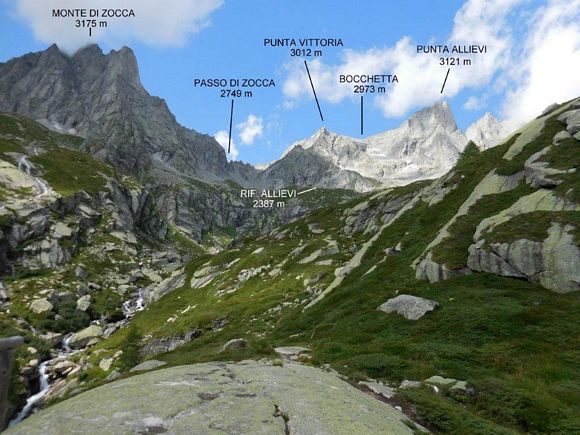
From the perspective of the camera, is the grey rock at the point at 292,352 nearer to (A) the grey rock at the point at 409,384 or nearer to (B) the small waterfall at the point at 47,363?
(A) the grey rock at the point at 409,384

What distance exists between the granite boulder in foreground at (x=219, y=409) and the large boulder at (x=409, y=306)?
57.6 ft

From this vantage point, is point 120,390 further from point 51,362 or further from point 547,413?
point 51,362

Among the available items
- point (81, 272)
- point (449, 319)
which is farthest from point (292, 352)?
point (81, 272)

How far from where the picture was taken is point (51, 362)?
81.1 m

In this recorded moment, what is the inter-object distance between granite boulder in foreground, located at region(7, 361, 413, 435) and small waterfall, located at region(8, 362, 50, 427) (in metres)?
50.1

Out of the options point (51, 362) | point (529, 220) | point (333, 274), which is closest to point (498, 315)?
point (529, 220)

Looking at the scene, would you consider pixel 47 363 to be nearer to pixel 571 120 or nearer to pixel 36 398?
pixel 36 398

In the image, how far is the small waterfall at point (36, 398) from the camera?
57.3 m

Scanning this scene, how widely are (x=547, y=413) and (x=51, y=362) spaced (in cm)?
9001

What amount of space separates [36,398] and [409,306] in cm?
6295

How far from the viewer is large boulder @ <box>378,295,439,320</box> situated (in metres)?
32.5

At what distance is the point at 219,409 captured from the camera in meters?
12.8

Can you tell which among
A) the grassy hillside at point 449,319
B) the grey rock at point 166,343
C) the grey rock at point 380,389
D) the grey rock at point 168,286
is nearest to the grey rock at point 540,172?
the grassy hillside at point 449,319

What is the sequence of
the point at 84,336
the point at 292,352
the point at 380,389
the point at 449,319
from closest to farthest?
the point at 380,389
the point at 292,352
the point at 449,319
the point at 84,336
